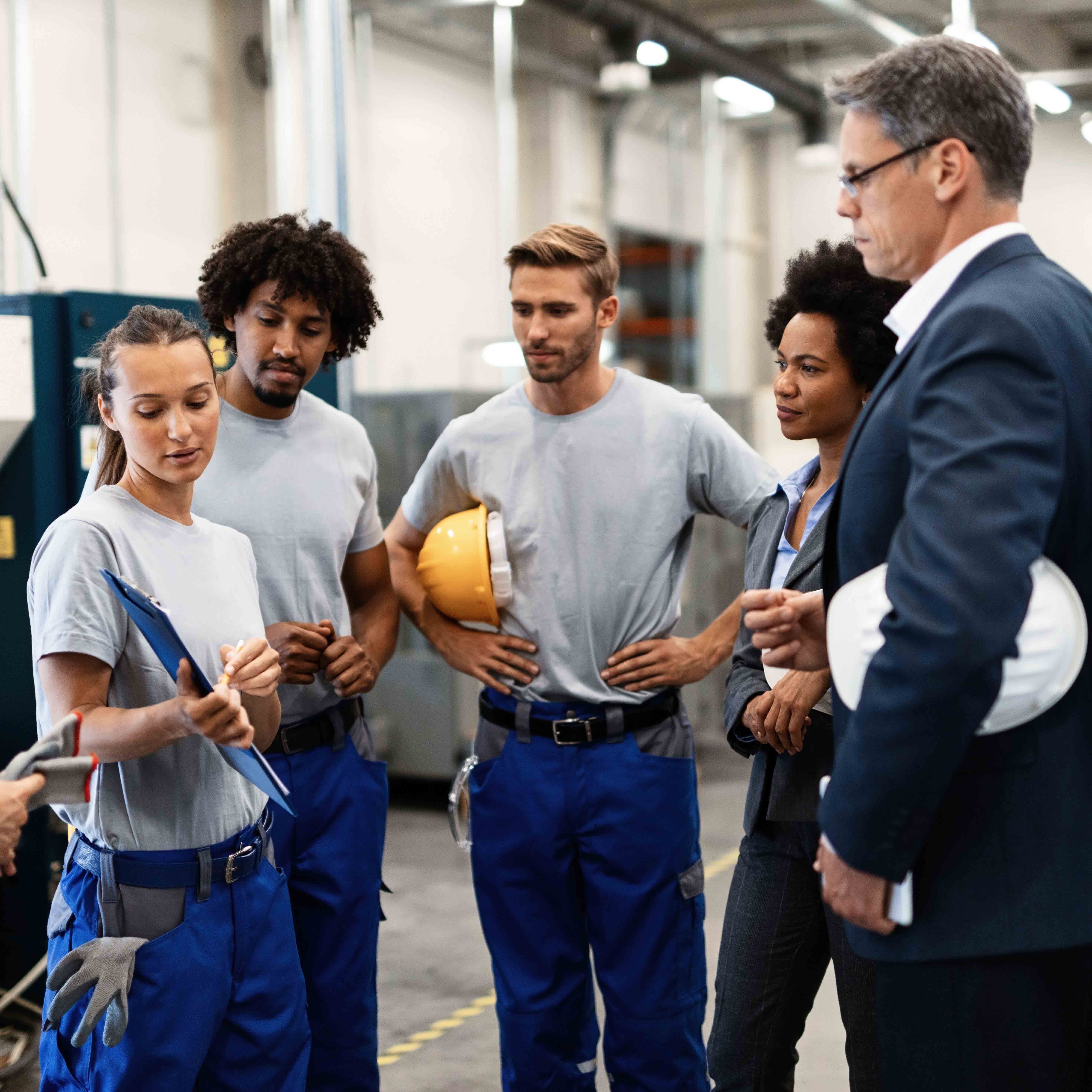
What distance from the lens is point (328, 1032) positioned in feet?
8.02

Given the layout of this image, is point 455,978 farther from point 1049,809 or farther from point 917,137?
point 917,137

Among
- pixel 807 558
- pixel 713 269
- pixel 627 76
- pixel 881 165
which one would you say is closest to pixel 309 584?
pixel 807 558

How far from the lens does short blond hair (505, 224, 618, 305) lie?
2.49 meters

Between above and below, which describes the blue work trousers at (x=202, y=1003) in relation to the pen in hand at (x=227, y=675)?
below

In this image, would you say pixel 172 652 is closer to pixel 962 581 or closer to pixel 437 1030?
pixel 962 581

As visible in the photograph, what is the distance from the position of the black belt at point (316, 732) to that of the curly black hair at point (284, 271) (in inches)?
30.5

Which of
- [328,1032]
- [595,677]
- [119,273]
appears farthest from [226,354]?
[119,273]

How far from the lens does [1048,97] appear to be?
7.99m

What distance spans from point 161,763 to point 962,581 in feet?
3.86

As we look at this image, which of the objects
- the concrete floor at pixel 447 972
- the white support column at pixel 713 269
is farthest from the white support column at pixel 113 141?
the white support column at pixel 713 269

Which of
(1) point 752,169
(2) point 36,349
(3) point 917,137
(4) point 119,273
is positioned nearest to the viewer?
(3) point 917,137

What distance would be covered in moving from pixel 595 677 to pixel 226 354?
1.42 m

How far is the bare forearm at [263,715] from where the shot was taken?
193 cm

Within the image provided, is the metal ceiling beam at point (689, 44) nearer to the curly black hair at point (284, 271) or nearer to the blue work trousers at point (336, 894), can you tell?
the curly black hair at point (284, 271)
